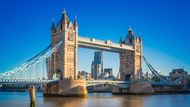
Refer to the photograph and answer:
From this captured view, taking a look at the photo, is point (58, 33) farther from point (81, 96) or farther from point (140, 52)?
point (140, 52)

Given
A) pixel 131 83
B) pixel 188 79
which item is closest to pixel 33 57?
pixel 131 83

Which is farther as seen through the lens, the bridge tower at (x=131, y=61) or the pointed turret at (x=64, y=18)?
the bridge tower at (x=131, y=61)

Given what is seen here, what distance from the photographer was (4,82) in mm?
55250

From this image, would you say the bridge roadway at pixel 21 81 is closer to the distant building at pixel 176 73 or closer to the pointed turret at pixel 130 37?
the pointed turret at pixel 130 37

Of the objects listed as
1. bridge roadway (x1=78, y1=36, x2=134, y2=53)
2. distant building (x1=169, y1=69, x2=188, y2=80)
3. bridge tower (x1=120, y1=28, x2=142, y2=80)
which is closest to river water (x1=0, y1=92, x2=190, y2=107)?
bridge roadway (x1=78, y1=36, x2=134, y2=53)

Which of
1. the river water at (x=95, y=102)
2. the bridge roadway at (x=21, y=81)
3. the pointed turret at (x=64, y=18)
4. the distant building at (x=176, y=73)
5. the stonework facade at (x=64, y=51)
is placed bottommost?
the river water at (x=95, y=102)

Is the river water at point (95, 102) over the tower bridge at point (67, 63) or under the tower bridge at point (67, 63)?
under

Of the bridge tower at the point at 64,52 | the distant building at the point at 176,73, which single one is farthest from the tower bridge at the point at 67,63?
the distant building at the point at 176,73

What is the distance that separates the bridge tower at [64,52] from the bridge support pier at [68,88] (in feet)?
13.4

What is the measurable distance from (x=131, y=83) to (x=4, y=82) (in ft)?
128

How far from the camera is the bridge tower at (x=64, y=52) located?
231 ft

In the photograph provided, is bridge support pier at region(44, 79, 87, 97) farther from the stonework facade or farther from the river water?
the river water

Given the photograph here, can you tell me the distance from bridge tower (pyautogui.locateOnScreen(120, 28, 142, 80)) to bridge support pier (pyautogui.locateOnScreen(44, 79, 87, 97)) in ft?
89.4

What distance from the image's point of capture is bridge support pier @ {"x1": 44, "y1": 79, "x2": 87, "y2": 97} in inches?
2549
